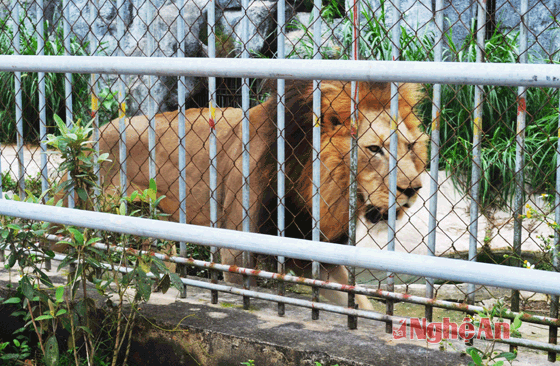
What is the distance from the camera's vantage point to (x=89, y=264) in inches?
77.5

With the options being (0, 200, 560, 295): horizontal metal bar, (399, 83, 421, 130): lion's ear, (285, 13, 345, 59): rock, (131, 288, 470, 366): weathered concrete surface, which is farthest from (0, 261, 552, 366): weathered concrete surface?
(285, 13, 345, 59): rock

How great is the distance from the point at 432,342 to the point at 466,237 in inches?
132

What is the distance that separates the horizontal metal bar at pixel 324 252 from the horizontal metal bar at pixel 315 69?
32 centimetres

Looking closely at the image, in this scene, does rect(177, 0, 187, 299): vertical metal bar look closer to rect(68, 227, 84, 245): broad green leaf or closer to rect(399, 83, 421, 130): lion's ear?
rect(68, 227, 84, 245): broad green leaf

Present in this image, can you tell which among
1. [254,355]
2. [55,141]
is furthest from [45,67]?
[254,355]

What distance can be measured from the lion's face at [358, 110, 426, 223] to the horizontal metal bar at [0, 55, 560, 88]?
1.55 metres

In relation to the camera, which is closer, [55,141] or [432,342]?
[55,141]

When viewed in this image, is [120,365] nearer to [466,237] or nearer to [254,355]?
[254,355]

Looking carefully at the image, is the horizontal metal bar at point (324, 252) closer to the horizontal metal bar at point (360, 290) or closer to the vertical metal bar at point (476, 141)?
the horizontal metal bar at point (360, 290)

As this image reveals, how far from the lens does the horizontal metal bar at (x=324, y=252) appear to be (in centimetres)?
103

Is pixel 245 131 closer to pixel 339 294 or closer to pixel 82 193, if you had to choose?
pixel 82 193

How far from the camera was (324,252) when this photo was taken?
3.89 feet

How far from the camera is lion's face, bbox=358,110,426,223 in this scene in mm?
2865

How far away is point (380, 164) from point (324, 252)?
176cm
